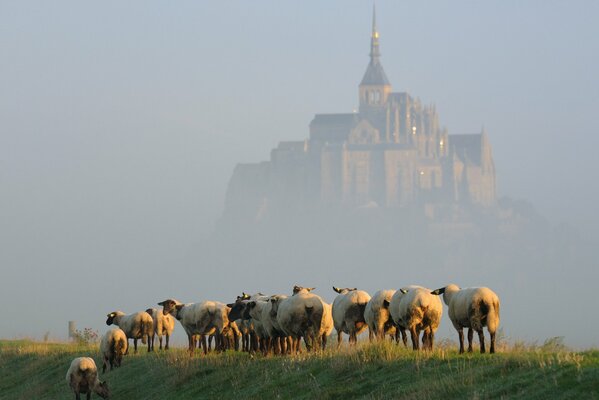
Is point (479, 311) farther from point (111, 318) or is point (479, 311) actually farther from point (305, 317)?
point (111, 318)

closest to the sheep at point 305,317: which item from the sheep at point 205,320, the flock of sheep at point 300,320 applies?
the flock of sheep at point 300,320

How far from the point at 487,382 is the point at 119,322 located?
17491 millimetres

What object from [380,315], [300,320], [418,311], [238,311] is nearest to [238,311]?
[238,311]

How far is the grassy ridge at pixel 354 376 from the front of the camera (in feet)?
62.3

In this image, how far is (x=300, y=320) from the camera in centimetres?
2750

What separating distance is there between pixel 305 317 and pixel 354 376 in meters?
4.84

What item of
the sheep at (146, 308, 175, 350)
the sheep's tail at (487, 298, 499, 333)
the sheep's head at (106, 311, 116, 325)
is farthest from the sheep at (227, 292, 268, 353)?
the sheep's tail at (487, 298, 499, 333)

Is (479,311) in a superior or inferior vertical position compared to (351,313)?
superior

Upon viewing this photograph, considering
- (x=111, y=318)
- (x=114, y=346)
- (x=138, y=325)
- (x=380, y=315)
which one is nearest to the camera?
(x=380, y=315)

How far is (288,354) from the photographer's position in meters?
27.9

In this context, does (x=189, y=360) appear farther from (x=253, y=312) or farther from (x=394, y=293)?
(x=394, y=293)

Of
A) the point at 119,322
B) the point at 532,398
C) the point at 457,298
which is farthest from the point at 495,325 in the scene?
the point at 119,322

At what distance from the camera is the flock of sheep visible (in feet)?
79.0

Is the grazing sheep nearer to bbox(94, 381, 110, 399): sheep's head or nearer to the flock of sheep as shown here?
the flock of sheep
